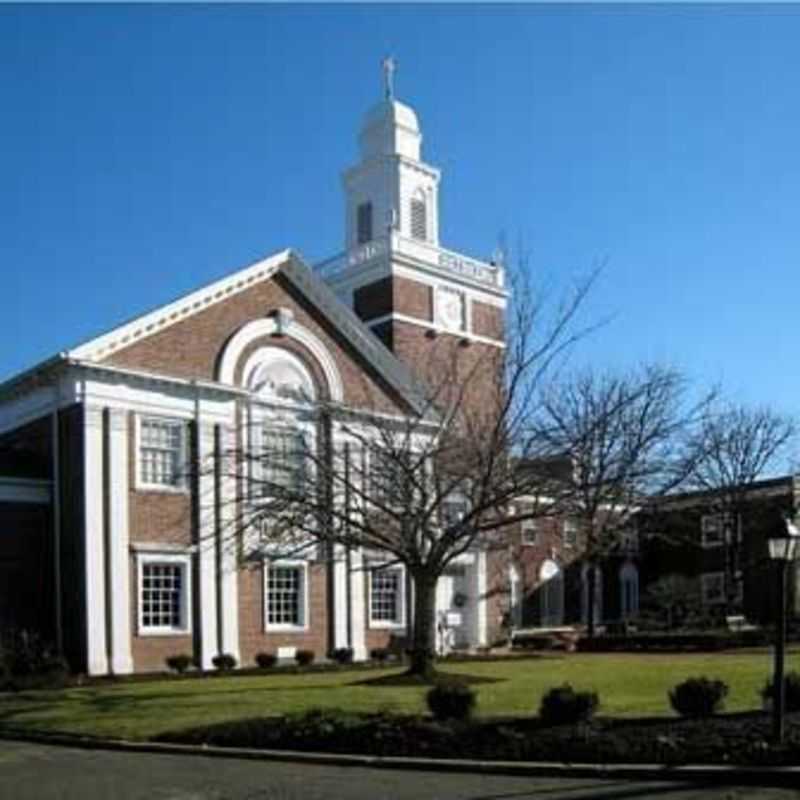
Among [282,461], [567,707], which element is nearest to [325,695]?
[567,707]

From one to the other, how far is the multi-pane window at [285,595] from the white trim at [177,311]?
813cm

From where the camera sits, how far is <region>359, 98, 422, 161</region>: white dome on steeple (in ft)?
189

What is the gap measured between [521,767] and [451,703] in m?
3.67

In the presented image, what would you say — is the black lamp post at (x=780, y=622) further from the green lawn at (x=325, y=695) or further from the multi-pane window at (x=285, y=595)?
the multi-pane window at (x=285, y=595)

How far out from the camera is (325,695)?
1003 inches

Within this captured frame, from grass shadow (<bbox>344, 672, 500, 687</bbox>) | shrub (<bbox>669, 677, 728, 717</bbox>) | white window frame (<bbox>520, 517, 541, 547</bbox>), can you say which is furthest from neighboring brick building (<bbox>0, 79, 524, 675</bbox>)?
shrub (<bbox>669, 677, 728, 717</bbox>)

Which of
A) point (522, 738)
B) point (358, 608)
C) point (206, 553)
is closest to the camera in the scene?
point (522, 738)

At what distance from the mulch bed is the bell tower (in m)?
34.5

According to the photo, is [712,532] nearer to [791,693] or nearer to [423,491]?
[423,491]

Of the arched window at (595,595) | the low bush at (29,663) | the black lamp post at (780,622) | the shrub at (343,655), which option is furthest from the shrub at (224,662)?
the black lamp post at (780,622)

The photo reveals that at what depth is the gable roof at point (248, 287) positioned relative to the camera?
38531 millimetres

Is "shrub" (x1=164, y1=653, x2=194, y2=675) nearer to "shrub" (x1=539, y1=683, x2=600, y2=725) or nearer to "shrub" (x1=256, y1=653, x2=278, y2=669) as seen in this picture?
"shrub" (x1=256, y1=653, x2=278, y2=669)

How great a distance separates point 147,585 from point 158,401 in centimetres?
524

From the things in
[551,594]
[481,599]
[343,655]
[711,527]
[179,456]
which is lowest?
[551,594]
